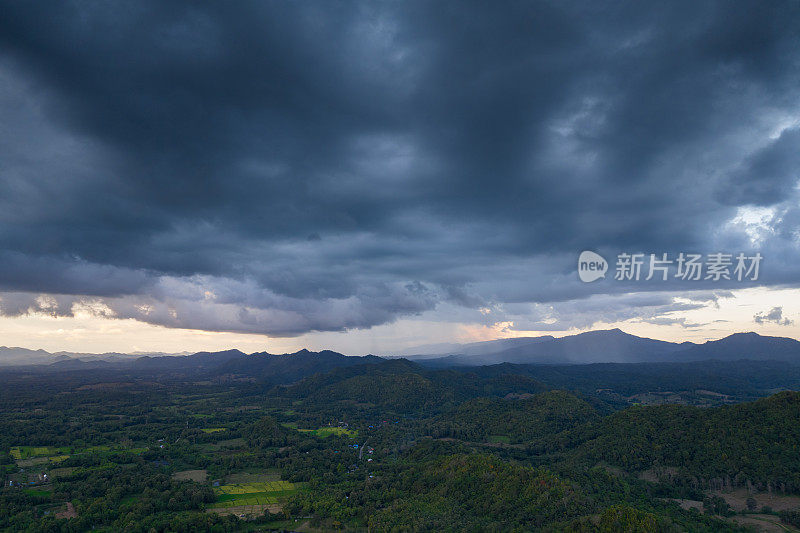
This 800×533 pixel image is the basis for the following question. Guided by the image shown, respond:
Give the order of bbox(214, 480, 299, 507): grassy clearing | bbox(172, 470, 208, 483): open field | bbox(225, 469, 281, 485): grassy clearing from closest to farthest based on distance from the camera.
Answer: bbox(214, 480, 299, 507): grassy clearing, bbox(172, 470, 208, 483): open field, bbox(225, 469, 281, 485): grassy clearing

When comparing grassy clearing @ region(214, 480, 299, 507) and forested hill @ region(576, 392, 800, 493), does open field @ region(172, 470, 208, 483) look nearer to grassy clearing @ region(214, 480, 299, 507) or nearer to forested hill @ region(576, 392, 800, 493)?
grassy clearing @ region(214, 480, 299, 507)

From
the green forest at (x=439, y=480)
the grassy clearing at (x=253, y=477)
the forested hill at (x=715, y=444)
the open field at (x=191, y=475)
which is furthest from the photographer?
the grassy clearing at (x=253, y=477)

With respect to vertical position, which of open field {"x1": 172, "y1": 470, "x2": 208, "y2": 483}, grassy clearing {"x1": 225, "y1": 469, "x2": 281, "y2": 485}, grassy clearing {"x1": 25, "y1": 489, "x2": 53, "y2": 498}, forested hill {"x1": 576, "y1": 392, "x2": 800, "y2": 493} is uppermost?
forested hill {"x1": 576, "y1": 392, "x2": 800, "y2": 493}

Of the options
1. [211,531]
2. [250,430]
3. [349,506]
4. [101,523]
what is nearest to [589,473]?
[349,506]

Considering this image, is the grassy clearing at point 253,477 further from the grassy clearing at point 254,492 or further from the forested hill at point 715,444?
the forested hill at point 715,444

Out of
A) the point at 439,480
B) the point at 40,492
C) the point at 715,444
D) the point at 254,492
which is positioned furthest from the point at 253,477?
the point at 715,444

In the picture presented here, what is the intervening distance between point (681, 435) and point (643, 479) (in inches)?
853

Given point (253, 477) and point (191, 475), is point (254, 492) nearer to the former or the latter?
point (253, 477)

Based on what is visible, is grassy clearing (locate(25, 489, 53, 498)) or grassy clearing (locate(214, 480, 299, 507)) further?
grassy clearing (locate(214, 480, 299, 507))

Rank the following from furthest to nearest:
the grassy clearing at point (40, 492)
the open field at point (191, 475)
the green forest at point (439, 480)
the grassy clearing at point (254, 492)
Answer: the open field at point (191, 475)
the grassy clearing at point (254, 492)
the grassy clearing at point (40, 492)
the green forest at point (439, 480)

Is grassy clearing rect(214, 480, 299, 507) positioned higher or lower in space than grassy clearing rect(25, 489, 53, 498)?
lower

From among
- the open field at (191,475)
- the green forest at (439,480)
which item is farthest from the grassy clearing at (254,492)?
the open field at (191,475)

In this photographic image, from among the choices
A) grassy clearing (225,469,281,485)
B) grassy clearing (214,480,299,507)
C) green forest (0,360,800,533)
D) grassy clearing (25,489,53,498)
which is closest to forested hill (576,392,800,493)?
green forest (0,360,800,533)

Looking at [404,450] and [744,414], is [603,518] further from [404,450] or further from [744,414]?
[404,450]
